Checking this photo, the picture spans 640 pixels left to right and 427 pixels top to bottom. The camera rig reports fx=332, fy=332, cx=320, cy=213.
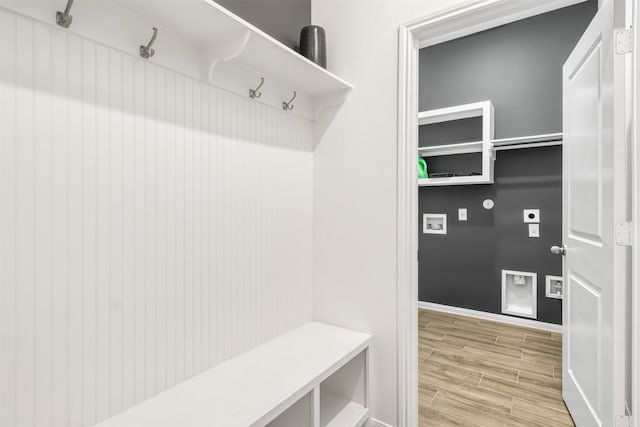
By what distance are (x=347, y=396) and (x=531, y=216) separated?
2.42 meters

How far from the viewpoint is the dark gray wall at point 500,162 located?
295 cm

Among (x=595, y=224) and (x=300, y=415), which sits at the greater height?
(x=595, y=224)

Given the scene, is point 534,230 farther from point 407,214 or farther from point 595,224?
point 407,214

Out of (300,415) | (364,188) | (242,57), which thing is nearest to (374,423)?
(300,415)

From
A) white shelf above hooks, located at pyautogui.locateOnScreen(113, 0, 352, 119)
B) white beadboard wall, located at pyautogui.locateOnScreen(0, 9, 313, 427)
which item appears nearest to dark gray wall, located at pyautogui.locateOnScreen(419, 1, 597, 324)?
white shelf above hooks, located at pyautogui.locateOnScreen(113, 0, 352, 119)

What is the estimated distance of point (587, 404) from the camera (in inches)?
62.4

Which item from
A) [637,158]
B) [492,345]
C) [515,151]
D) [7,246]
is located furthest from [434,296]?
[7,246]

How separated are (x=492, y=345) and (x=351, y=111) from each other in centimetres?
229

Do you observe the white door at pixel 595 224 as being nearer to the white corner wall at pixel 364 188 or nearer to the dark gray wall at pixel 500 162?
the white corner wall at pixel 364 188

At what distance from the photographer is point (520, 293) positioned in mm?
3182

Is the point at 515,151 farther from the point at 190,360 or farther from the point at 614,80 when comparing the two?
the point at 190,360

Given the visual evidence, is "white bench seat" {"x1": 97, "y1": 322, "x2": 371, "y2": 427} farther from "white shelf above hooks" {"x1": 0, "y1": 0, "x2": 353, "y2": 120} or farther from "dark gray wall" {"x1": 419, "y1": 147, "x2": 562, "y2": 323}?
"dark gray wall" {"x1": 419, "y1": 147, "x2": 562, "y2": 323}

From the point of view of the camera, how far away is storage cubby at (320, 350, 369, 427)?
1.56 m

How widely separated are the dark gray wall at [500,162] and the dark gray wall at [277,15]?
2127mm
